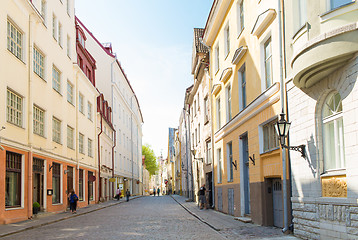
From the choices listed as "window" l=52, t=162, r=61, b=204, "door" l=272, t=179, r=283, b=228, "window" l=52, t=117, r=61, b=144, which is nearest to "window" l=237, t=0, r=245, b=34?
"door" l=272, t=179, r=283, b=228

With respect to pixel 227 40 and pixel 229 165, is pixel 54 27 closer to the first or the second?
pixel 227 40

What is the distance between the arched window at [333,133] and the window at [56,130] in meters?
17.1

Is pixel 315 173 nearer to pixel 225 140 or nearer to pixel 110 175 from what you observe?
pixel 225 140

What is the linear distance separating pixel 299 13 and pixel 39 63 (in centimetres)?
1458

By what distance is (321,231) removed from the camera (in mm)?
9312

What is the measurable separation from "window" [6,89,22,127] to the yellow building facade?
9081mm

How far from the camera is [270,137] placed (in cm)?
1357

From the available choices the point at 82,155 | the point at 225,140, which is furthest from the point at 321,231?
the point at 82,155

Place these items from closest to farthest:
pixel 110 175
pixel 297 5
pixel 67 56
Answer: pixel 297 5 < pixel 67 56 < pixel 110 175

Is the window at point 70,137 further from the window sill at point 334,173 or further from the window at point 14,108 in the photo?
the window sill at point 334,173

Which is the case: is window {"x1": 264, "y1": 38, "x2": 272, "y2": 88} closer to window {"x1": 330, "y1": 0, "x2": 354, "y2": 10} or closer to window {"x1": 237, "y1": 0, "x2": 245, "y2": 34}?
window {"x1": 237, "y1": 0, "x2": 245, "y2": 34}

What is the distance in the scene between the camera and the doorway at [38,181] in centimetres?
2009

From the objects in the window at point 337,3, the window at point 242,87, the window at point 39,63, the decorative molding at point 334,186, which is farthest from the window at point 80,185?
the window at point 337,3

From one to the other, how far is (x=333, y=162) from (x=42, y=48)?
16.3m
